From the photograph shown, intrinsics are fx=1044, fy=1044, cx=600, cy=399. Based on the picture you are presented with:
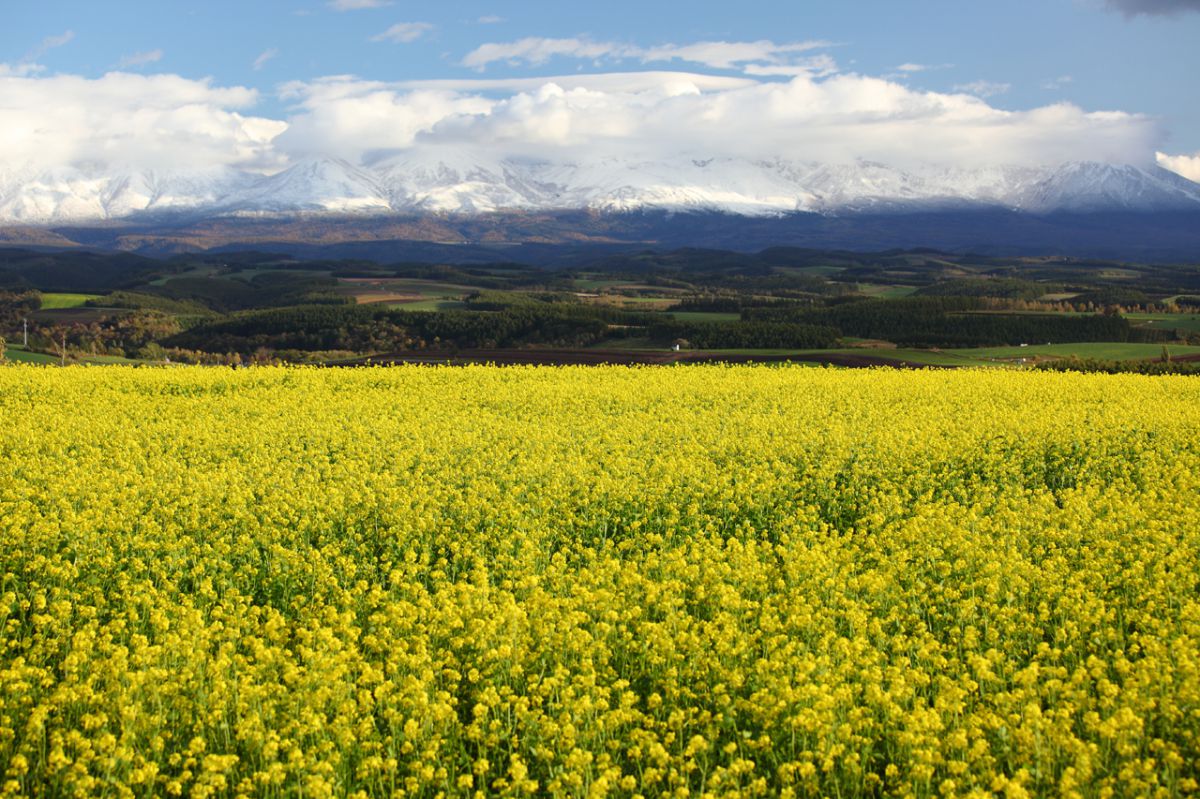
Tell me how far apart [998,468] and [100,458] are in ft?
49.7

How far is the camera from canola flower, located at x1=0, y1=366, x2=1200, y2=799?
764 centimetres

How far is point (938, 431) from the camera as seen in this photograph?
2083cm

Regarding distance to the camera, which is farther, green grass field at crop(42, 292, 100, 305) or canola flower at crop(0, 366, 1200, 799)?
green grass field at crop(42, 292, 100, 305)

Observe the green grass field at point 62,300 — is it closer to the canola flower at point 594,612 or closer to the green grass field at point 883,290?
the green grass field at point 883,290

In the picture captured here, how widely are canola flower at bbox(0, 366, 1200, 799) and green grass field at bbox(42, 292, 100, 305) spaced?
364ft

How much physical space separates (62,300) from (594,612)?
129653 mm

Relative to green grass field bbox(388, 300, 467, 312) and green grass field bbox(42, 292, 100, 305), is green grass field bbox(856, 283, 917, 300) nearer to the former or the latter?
green grass field bbox(388, 300, 467, 312)

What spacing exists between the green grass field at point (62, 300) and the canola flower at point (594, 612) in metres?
111

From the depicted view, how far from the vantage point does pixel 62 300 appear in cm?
12275

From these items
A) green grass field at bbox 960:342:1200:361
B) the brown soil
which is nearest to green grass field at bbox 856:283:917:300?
green grass field at bbox 960:342:1200:361

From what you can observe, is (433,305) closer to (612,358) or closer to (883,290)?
(612,358)

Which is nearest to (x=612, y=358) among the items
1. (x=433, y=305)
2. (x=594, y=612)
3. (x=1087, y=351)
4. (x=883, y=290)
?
(x=1087, y=351)

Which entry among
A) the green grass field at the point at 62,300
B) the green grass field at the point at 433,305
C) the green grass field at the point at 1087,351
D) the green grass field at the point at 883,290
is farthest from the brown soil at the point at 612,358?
the green grass field at the point at 883,290

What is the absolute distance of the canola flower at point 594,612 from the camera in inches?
301
